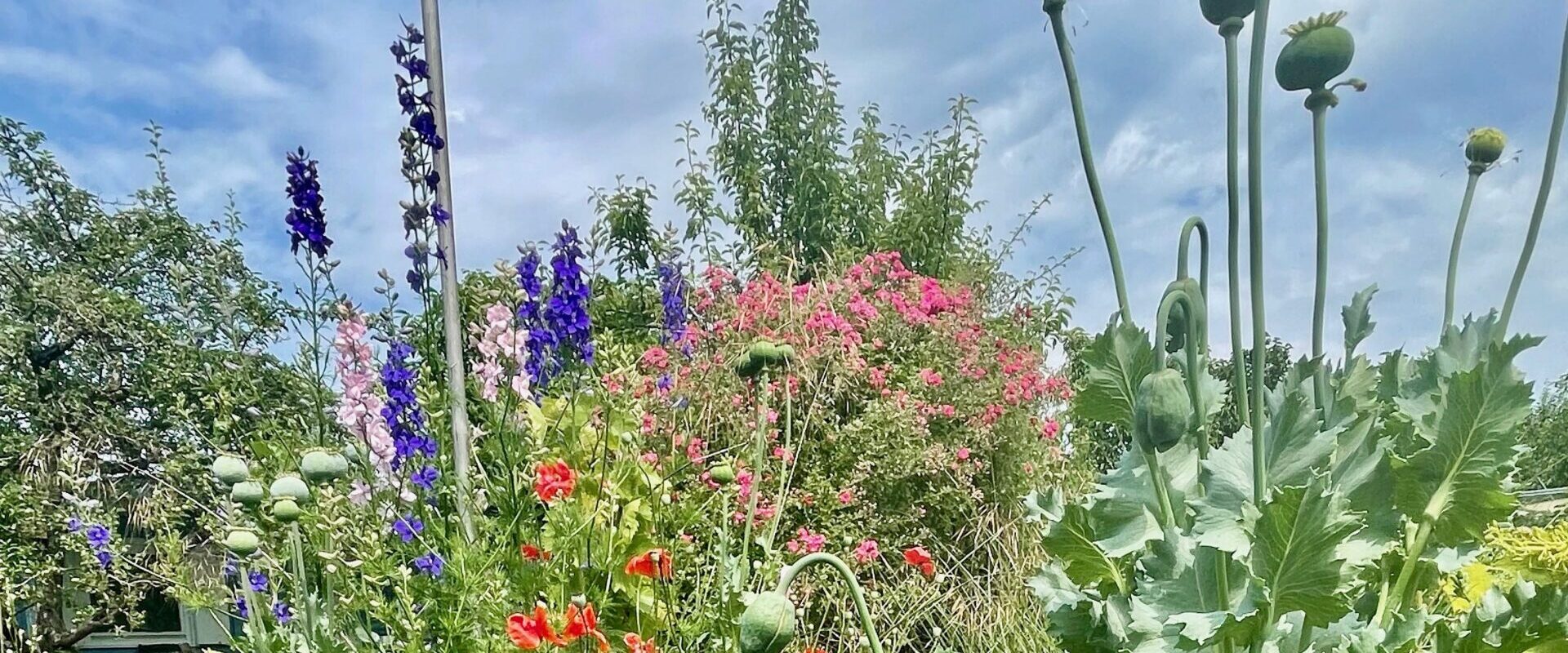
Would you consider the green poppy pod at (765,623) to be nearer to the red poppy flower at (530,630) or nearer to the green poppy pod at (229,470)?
the red poppy flower at (530,630)

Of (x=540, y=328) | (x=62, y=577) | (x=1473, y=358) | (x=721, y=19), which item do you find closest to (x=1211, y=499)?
(x=1473, y=358)

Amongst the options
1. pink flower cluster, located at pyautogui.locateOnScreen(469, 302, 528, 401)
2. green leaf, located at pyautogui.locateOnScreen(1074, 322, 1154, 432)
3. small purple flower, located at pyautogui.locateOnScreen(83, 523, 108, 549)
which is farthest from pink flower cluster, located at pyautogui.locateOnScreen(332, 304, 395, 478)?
green leaf, located at pyautogui.locateOnScreen(1074, 322, 1154, 432)

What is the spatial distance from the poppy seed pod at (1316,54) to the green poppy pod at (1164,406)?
0.67ft

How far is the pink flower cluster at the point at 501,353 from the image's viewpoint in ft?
5.07

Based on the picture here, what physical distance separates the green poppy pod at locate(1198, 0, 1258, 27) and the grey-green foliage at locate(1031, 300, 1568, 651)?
0.22 metres

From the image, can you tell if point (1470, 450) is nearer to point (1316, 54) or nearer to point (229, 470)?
point (1316, 54)

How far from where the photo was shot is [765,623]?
0.68 meters

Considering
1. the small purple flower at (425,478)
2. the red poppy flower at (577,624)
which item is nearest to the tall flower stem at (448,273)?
the small purple flower at (425,478)

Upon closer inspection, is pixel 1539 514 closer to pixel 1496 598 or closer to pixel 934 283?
pixel 1496 598

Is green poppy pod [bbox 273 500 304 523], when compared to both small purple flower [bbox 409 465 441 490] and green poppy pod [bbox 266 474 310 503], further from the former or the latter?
small purple flower [bbox 409 465 441 490]

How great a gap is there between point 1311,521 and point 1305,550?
23 mm

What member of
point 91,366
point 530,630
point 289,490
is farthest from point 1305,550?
A: point 91,366

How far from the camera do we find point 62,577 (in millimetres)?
5148

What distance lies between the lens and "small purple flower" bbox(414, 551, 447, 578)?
4.73 feet
